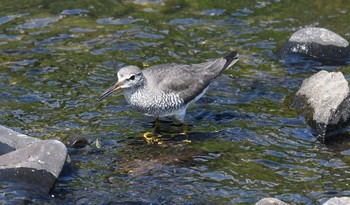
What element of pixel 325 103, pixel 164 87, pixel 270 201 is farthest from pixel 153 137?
pixel 270 201

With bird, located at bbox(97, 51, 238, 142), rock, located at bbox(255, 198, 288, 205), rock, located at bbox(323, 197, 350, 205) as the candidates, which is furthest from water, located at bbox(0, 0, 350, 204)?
rock, located at bbox(323, 197, 350, 205)

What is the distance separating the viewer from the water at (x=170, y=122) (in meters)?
10.9

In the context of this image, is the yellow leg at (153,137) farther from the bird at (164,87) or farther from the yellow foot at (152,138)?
the bird at (164,87)

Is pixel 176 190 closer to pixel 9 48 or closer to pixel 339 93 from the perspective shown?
pixel 339 93

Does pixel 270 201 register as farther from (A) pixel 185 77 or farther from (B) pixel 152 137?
(A) pixel 185 77

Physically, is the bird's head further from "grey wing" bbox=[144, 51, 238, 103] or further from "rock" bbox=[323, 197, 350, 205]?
"rock" bbox=[323, 197, 350, 205]

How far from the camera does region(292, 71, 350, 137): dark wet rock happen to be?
12523mm

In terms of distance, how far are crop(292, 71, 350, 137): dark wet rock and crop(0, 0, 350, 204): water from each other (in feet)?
0.71

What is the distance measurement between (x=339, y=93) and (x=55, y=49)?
6284 millimetres

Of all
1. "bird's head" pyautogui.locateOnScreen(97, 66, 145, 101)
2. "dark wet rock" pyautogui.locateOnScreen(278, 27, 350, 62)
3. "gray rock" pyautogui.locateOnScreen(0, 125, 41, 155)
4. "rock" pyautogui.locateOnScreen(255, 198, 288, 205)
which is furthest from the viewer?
"dark wet rock" pyautogui.locateOnScreen(278, 27, 350, 62)

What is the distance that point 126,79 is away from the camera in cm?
1214

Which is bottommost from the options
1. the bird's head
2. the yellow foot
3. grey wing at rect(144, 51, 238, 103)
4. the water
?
the yellow foot

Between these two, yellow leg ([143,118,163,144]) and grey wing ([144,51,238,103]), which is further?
grey wing ([144,51,238,103])

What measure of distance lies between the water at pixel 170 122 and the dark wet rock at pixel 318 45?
28 centimetres
